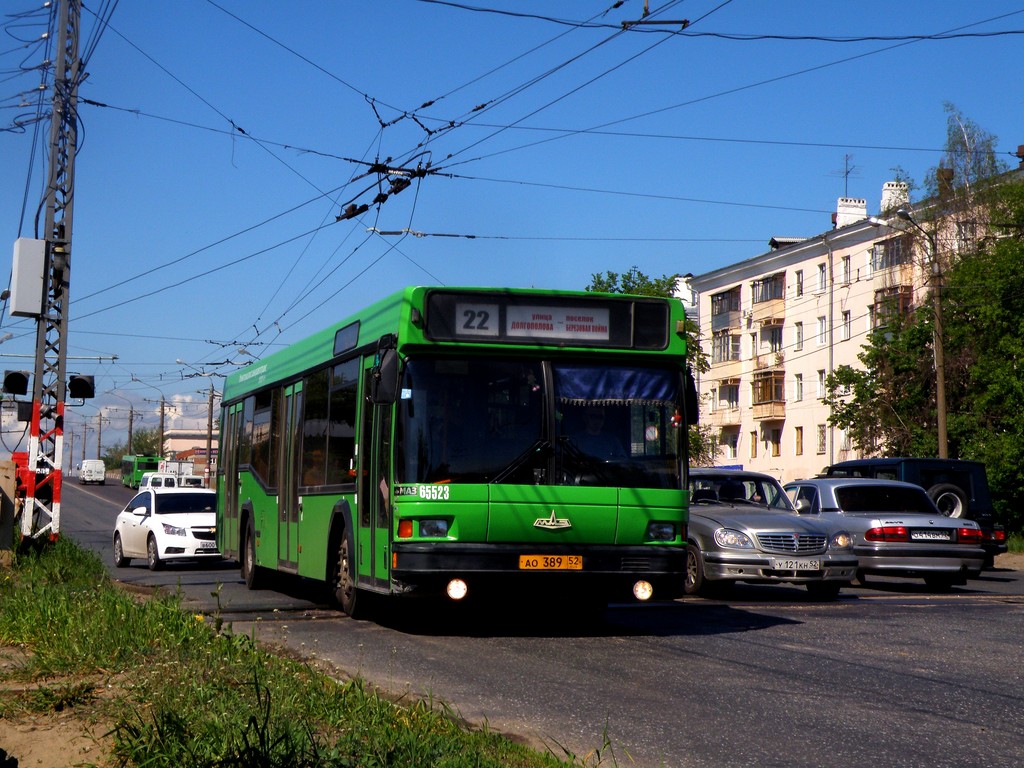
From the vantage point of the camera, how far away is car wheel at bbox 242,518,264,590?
1794 centimetres

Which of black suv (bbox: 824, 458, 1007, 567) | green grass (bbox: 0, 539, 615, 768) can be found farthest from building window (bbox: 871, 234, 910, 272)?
green grass (bbox: 0, 539, 615, 768)

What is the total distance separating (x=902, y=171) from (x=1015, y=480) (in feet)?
51.2

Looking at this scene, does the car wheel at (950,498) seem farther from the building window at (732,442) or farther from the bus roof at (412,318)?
the building window at (732,442)

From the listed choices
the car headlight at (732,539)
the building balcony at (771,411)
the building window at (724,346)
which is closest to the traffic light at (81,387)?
the car headlight at (732,539)

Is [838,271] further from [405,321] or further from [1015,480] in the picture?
[405,321]

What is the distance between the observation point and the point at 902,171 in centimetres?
5431

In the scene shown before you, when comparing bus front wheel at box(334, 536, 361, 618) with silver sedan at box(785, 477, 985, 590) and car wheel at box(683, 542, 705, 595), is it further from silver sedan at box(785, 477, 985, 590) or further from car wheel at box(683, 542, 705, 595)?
silver sedan at box(785, 477, 985, 590)

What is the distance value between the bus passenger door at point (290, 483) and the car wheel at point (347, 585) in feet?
5.49

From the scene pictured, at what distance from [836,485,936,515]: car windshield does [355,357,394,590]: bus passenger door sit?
9.58m

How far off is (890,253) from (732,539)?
51.1m

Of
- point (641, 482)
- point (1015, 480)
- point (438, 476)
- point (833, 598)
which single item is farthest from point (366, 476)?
point (1015, 480)

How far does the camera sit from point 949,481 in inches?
1075

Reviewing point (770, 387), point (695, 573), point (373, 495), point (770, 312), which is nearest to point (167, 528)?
point (695, 573)

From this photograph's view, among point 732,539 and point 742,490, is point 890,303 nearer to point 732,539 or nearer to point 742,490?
point 742,490
